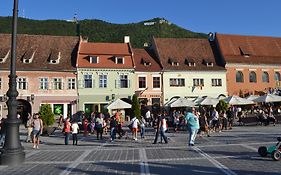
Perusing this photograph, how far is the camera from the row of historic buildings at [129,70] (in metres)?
38.6

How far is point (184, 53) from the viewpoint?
45125 millimetres

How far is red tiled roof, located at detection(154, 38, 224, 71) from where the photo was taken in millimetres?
43084

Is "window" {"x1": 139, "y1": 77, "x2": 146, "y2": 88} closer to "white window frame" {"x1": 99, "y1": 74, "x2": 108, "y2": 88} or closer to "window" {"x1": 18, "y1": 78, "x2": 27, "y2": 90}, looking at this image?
"white window frame" {"x1": 99, "y1": 74, "x2": 108, "y2": 88}

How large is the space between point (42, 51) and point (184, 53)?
18037mm

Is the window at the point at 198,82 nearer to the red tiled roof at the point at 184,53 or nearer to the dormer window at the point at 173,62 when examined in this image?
the red tiled roof at the point at 184,53

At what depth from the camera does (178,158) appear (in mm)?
11852

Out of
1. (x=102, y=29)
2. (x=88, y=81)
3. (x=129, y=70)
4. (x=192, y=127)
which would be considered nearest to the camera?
(x=192, y=127)

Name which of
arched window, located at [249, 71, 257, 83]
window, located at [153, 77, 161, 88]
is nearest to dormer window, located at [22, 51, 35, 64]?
window, located at [153, 77, 161, 88]

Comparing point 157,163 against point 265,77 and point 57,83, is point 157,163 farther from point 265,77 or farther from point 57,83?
point 265,77

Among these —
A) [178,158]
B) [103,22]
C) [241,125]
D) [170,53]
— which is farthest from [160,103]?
[103,22]

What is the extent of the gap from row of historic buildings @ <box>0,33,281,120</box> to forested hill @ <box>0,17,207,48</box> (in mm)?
25787

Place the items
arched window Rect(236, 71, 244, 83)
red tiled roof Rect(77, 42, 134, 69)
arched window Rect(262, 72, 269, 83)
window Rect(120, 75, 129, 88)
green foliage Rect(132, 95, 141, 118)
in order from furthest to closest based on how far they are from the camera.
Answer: arched window Rect(262, 72, 269, 83) < arched window Rect(236, 71, 244, 83) < window Rect(120, 75, 129, 88) < red tiled roof Rect(77, 42, 134, 69) < green foliage Rect(132, 95, 141, 118)

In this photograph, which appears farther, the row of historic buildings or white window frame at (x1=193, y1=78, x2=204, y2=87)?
white window frame at (x1=193, y1=78, x2=204, y2=87)

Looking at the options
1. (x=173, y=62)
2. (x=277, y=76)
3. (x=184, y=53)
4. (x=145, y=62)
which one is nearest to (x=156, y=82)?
(x=145, y=62)
